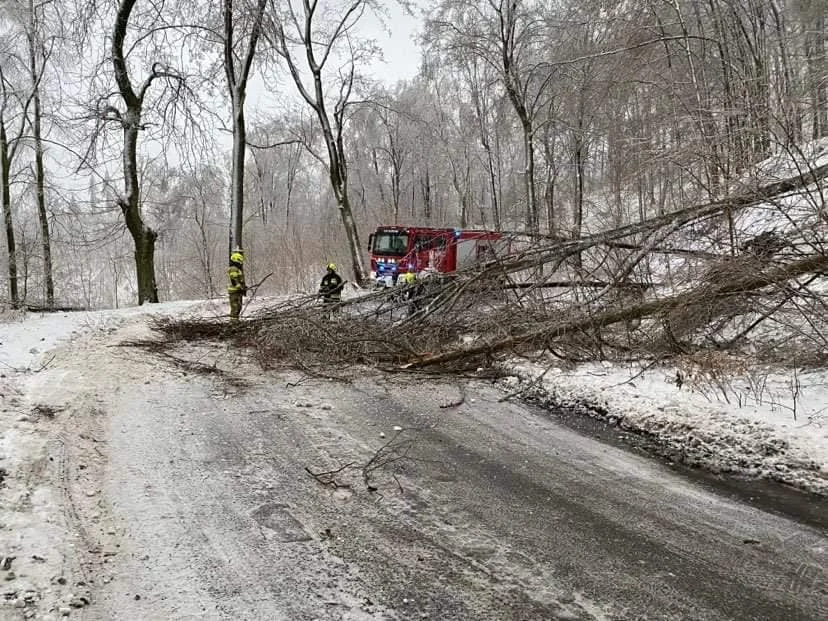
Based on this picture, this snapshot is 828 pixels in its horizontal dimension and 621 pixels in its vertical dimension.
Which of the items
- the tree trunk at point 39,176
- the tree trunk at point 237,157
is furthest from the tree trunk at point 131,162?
the tree trunk at point 39,176

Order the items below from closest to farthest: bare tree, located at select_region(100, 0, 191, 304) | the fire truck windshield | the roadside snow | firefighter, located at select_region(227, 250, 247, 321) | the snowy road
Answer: the snowy road < the roadside snow < firefighter, located at select_region(227, 250, 247, 321) < bare tree, located at select_region(100, 0, 191, 304) < the fire truck windshield

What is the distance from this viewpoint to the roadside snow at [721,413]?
416 cm

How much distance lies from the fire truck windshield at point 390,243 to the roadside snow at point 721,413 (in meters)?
16.2

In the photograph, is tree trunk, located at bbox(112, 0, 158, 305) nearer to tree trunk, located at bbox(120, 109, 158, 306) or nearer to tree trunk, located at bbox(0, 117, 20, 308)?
tree trunk, located at bbox(120, 109, 158, 306)

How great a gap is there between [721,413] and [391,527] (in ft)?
10.9

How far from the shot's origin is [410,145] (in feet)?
123

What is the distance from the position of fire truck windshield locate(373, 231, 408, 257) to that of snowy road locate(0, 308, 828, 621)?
56.3 feet

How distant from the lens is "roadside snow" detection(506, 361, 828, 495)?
13.7 ft

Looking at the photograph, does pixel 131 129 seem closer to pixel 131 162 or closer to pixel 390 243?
pixel 131 162

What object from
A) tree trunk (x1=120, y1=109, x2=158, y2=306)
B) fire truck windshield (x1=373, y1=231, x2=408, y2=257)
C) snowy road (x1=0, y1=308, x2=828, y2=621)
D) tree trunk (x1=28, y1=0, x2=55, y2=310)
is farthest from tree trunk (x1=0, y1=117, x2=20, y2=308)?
snowy road (x1=0, y1=308, x2=828, y2=621)

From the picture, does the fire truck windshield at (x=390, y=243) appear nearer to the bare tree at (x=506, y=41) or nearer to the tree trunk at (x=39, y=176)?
the bare tree at (x=506, y=41)

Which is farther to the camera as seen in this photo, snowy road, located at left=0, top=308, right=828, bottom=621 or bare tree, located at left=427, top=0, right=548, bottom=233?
bare tree, located at left=427, top=0, right=548, bottom=233

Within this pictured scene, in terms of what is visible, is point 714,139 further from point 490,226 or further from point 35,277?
point 490,226

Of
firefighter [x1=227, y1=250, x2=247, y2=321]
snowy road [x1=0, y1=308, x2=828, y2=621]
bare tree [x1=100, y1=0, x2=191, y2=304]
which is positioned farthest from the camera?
bare tree [x1=100, y1=0, x2=191, y2=304]
